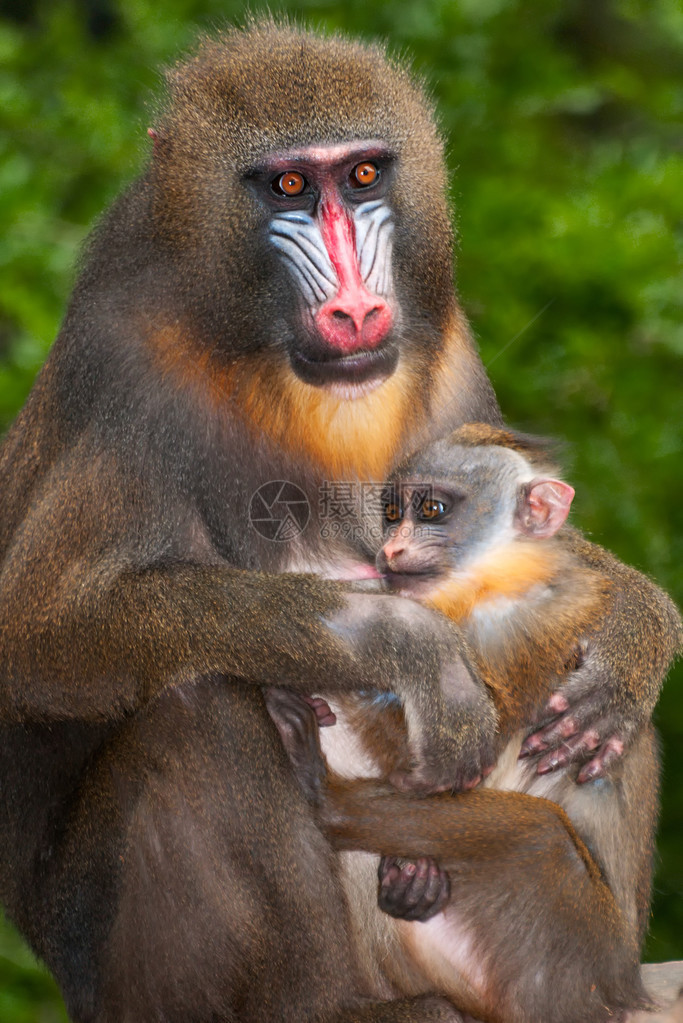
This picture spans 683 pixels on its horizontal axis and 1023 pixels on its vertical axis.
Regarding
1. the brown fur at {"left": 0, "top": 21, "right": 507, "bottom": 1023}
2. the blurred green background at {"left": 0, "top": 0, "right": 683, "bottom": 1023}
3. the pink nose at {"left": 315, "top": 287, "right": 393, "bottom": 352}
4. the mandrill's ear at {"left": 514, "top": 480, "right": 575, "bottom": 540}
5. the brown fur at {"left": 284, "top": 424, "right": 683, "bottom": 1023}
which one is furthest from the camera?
the blurred green background at {"left": 0, "top": 0, "right": 683, "bottom": 1023}

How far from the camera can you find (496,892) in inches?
154

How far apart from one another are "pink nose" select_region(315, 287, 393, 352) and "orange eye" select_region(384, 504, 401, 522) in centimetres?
75

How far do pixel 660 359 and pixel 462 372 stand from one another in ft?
9.85

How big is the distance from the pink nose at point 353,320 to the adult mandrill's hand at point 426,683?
699mm

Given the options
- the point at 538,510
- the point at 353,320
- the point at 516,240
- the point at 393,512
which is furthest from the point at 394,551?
the point at 516,240

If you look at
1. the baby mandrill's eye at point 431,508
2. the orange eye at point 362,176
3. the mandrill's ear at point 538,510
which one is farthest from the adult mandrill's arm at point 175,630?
the orange eye at point 362,176

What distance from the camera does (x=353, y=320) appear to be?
3.61m

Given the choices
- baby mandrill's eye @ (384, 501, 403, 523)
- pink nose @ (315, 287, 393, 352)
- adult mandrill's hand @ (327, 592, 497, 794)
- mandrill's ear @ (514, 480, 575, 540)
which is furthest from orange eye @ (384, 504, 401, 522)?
pink nose @ (315, 287, 393, 352)

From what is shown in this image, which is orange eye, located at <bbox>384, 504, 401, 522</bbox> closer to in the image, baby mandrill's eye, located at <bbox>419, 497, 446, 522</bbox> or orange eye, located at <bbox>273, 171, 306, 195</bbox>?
baby mandrill's eye, located at <bbox>419, 497, 446, 522</bbox>

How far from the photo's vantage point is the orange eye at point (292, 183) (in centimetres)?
379

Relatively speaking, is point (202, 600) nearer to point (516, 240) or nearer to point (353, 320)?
point (353, 320)

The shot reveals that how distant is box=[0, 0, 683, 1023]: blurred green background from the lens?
6.72m

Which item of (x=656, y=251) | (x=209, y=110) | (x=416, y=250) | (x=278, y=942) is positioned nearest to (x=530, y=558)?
(x=416, y=250)

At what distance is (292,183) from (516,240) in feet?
11.7
